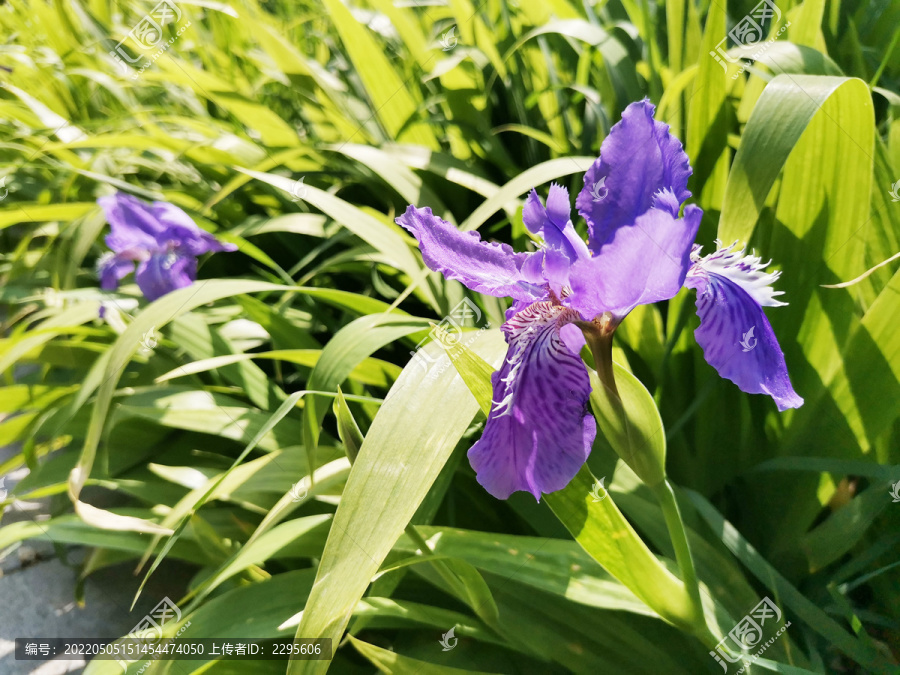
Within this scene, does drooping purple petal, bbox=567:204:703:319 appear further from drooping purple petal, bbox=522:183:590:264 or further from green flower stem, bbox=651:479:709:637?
green flower stem, bbox=651:479:709:637

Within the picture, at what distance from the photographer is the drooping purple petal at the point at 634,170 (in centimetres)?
49

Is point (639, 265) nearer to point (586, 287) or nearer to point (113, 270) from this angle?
point (586, 287)

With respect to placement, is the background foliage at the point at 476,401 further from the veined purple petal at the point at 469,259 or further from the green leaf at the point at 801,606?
the veined purple petal at the point at 469,259

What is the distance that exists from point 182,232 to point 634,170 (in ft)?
3.45

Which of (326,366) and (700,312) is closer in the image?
(700,312)

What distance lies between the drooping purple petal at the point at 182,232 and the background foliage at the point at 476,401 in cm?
14

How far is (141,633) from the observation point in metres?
0.86

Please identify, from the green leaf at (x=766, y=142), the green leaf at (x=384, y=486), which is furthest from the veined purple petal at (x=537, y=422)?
the green leaf at (x=766, y=142)

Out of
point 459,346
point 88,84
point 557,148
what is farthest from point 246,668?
point 88,84

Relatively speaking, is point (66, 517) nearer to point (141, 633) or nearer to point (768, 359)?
point (141, 633)

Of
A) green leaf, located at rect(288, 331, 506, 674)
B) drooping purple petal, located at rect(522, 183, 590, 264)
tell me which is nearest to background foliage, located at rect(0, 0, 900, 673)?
green leaf, located at rect(288, 331, 506, 674)

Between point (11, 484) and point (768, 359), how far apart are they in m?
1.61

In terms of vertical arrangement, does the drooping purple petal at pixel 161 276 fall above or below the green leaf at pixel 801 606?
above

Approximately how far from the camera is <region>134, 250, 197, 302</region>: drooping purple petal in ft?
4.14
